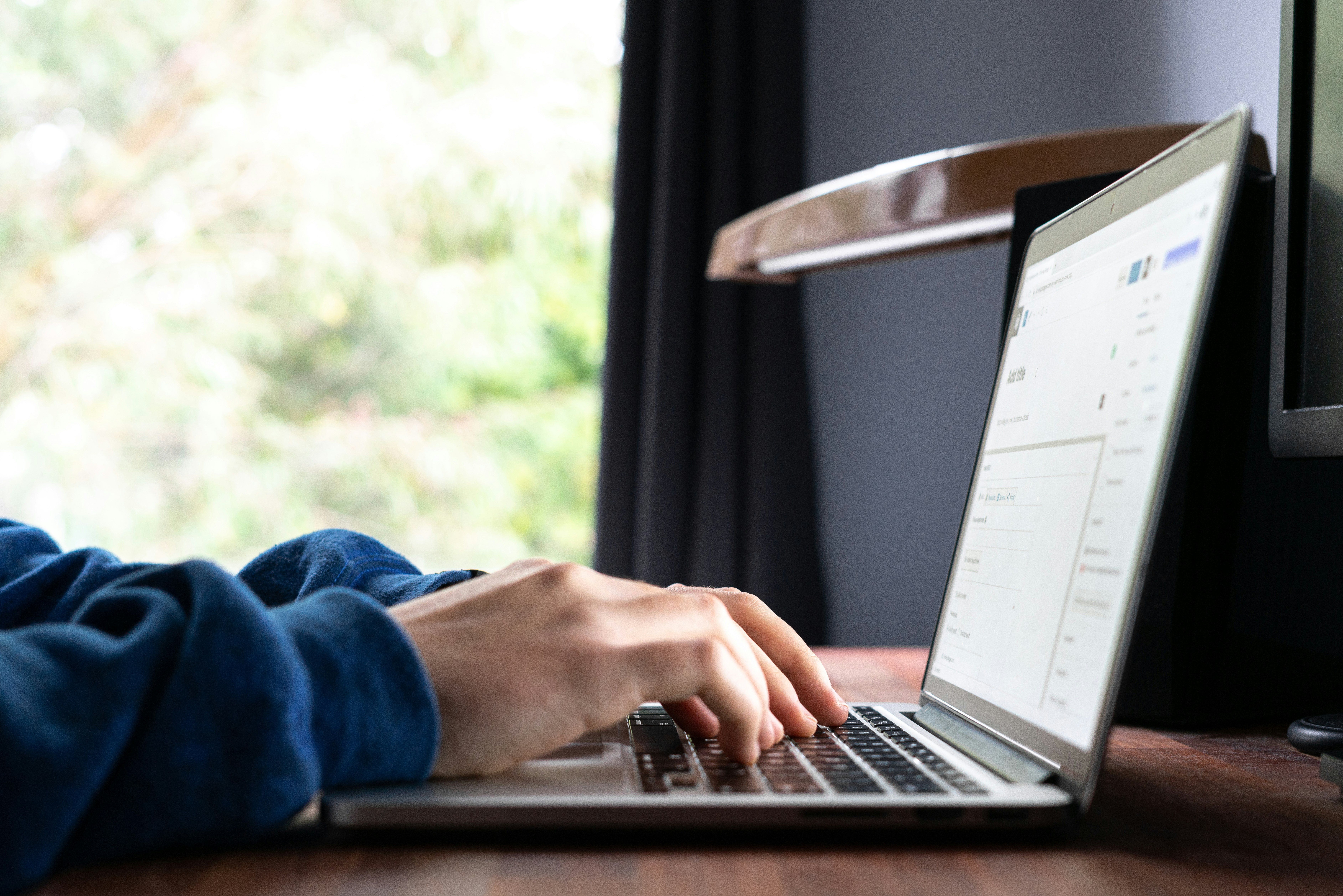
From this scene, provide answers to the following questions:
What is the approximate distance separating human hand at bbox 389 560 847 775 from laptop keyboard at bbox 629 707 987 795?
13mm

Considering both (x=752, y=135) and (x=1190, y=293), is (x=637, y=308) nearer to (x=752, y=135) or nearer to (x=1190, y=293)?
(x=752, y=135)

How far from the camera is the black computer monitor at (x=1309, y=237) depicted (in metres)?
0.58

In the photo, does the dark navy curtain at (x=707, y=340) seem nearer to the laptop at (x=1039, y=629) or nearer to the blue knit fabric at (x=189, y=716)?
the laptop at (x=1039, y=629)

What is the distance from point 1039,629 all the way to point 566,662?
0.21 metres

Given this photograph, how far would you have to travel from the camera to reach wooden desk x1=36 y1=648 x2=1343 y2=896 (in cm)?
33

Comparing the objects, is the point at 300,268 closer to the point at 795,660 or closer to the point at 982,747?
the point at 795,660

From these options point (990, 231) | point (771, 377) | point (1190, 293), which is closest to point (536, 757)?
point (1190, 293)

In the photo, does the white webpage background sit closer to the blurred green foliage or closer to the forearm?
the forearm

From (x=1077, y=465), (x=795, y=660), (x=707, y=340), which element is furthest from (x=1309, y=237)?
(x=707, y=340)

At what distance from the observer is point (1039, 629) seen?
0.46 metres

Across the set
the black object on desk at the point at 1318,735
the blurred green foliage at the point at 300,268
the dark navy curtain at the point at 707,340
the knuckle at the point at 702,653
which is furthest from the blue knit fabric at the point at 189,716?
the blurred green foliage at the point at 300,268

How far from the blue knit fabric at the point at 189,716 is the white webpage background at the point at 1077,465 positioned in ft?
0.85

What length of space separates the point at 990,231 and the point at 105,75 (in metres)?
3.31

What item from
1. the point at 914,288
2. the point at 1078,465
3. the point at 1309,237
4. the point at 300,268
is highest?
the point at 300,268
